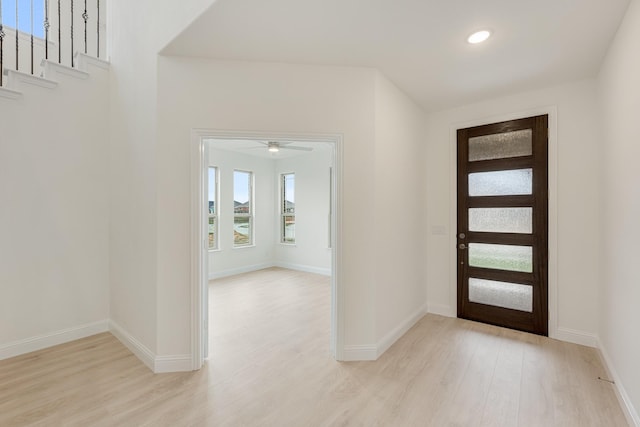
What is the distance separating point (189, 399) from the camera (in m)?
2.13

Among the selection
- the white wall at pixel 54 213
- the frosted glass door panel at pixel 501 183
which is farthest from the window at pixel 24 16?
the frosted glass door panel at pixel 501 183

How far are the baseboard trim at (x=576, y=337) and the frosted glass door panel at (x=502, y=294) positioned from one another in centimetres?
32

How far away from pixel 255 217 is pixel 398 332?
4538 millimetres

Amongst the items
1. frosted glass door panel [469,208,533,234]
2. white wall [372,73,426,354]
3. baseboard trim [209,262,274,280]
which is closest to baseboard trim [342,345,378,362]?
white wall [372,73,426,354]

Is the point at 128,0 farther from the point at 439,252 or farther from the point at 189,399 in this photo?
the point at 439,252

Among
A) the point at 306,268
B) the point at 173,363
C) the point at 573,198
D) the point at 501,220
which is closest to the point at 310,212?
the point at 306,268

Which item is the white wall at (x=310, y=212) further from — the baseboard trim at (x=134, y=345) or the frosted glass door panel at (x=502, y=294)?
the baseboard trim at (x=134, y=345)

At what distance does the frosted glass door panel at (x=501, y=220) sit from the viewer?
3.26 m

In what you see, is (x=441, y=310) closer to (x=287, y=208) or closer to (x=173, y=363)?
(x=173, y=363)

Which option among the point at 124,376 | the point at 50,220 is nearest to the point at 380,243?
the point at 124,376

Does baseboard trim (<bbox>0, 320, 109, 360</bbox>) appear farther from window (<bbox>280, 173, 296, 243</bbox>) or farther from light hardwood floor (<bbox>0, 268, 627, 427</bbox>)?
window (<bbox>280, 173, 296, 243</bbox>)

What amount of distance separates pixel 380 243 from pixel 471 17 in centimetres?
187

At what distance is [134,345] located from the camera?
2.79 meters

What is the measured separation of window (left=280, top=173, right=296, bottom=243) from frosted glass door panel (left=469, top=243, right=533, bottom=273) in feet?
14.1
